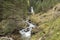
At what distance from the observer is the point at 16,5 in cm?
1338

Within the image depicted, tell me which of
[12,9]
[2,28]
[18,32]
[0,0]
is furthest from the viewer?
[18,32]

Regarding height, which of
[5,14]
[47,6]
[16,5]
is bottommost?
[5,14]

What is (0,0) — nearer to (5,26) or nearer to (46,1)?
(5,26)

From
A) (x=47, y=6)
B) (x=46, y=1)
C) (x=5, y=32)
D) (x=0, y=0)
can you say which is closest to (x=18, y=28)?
(x=5, y=32)

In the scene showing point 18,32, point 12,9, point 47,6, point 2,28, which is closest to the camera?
point 12,9

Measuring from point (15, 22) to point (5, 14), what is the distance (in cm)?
410

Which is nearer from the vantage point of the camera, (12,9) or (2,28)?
(12,9)

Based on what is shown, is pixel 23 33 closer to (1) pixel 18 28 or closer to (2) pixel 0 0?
(1) pixel 18 28

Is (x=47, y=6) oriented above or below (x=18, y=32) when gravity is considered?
above

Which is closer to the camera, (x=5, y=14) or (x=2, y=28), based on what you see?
(x=5, y=14)

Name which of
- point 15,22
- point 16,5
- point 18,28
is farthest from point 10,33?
point 16,5

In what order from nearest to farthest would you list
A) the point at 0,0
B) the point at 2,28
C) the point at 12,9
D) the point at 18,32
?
1. the point at 0,0
2. the point at 12,9
3. the point at 2,28
4. the point at 18,32

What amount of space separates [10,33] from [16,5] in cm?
363

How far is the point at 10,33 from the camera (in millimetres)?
16047
